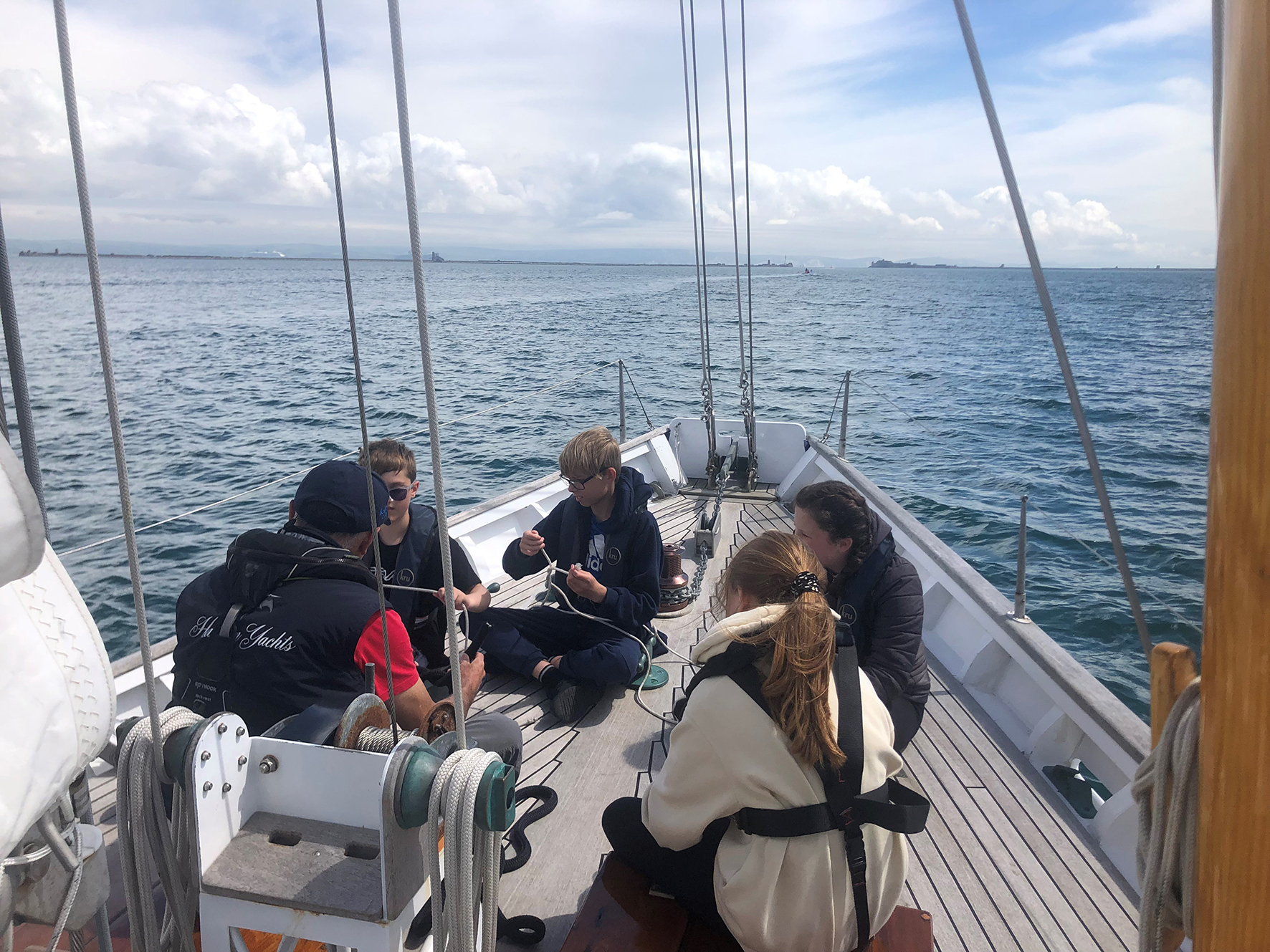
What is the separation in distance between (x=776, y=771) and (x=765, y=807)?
75 millimetres

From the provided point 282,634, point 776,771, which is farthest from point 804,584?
point 282,634

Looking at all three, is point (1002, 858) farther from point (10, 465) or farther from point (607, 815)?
point (10, 465)

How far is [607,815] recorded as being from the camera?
190 cm

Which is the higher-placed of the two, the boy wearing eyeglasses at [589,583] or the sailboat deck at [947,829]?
the boy wearing eyeglasses at [589,583]

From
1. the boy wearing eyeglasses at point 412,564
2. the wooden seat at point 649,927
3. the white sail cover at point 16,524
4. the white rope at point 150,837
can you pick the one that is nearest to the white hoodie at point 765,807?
the wooden seat at point 649,927

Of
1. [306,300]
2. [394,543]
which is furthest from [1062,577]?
[306,300]

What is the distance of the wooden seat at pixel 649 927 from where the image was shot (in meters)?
1.66

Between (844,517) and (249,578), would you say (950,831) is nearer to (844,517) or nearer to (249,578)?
(844,517)

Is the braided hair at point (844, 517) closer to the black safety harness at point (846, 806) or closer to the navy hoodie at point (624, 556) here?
the navy hoodie at point (624, 556)

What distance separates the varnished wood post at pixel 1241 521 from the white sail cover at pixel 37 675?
3.43 ft

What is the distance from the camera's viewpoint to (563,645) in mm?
3387

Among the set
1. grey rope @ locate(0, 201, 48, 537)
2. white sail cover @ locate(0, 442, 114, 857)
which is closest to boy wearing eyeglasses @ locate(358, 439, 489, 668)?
grey rope @ locate(0, 201, 48, 537)

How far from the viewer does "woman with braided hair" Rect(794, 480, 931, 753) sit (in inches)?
97.8

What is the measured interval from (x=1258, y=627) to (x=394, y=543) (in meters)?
2.68
